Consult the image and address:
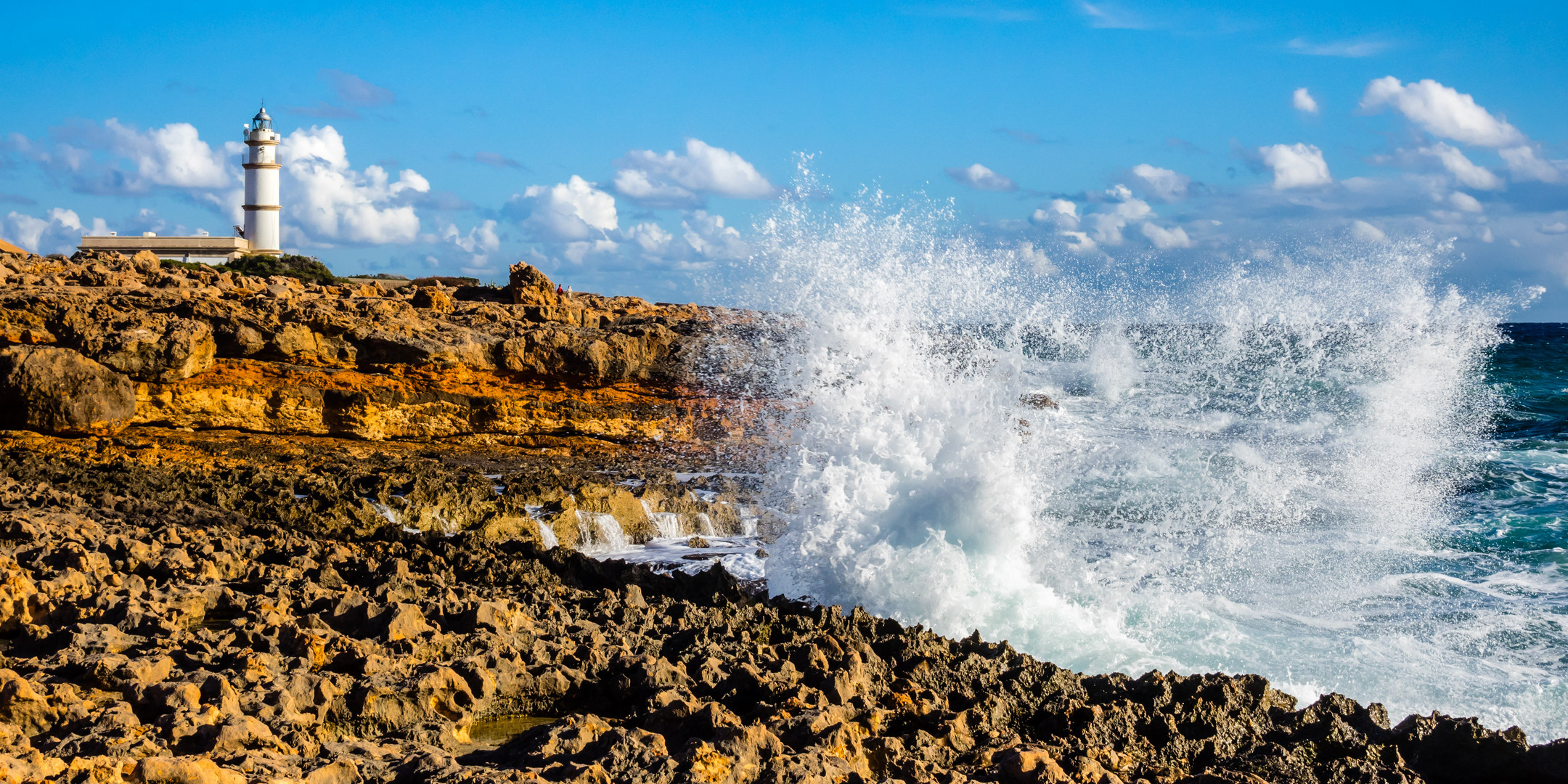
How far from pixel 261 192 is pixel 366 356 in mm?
40660

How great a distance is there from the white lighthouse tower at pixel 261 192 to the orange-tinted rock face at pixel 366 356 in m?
34.9

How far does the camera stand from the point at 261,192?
148 feet

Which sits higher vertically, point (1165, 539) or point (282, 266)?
point (282, 266)

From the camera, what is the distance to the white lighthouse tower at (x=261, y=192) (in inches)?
1781

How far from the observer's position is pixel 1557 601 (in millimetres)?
7020

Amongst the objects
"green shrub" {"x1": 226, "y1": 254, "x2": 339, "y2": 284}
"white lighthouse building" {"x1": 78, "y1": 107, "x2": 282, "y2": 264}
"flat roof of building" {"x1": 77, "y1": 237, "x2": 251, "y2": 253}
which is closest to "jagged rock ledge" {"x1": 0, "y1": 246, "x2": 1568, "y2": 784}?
"green shrub" {"x1": 226, "y1": 254, "x2": 339, "y2": 284}

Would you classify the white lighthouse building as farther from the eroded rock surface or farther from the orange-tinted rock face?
the eroded rock surface

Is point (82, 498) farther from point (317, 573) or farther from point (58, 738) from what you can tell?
point (58, 738)

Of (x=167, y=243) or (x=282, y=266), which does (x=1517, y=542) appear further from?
(x=167, y=243)

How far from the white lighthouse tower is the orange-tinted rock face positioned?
34856 mm

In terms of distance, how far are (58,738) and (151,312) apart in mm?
8571

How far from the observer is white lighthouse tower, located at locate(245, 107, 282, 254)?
148 ft

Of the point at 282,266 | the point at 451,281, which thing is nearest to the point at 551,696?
the point at 451,281

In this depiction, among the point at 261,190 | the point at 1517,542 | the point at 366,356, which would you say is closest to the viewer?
the point at 1517,542
